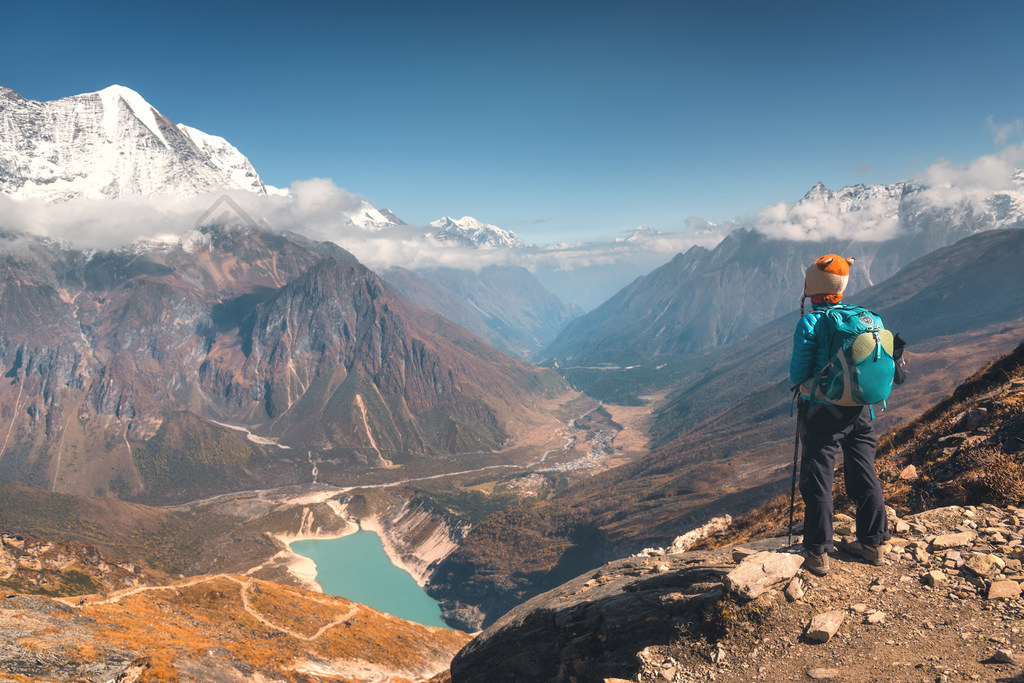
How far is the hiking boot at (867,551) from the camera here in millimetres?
9906

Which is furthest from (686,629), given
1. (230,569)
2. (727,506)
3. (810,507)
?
(230,569)

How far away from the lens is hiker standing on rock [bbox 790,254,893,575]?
9836mm

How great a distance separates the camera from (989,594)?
28.7ft

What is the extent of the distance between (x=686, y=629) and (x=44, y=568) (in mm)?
134382

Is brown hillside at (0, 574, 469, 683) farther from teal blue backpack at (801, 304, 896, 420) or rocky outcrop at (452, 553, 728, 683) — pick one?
teal blue backpack at (801, 304, 896, 420)

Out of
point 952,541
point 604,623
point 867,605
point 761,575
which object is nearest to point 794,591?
point 761,575

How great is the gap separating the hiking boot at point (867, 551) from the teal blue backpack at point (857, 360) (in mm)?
2669

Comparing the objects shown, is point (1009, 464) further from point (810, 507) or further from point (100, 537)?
point (100, 537)

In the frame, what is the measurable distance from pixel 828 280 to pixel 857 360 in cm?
181

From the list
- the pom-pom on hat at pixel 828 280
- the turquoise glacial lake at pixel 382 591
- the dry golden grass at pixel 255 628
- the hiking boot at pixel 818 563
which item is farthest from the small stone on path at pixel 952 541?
the turquoise glacial lake at pixel 382 591

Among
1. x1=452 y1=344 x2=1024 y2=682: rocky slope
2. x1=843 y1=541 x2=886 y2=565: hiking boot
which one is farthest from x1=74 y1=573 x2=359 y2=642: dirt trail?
x1=843 y1=541 x2=886 y2=565: hiking boot

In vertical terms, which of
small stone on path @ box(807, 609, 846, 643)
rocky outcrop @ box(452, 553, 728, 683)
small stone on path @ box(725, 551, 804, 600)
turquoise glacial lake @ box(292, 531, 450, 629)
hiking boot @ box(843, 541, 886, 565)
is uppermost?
hiking boot @ box(843, 541, 886, 565)

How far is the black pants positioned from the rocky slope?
708 mm

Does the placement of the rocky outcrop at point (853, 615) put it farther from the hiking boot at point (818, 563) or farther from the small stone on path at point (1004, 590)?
the hiking boot at point (818, 563)
